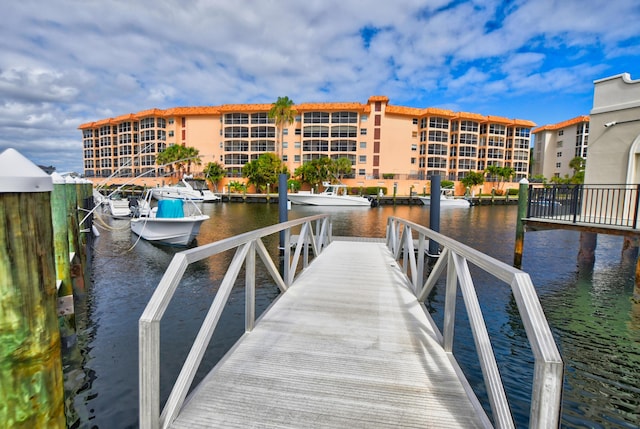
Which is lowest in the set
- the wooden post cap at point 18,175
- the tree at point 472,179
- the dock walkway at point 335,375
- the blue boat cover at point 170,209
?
the dock walkway at point 335,375

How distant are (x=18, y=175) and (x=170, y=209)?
13.9 m

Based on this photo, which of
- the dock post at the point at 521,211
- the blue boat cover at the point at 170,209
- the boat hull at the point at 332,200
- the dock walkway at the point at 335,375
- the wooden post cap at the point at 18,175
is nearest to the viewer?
the wooden post cap at the point at 18,175

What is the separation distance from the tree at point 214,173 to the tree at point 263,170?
4.50m

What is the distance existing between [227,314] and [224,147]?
56857 mm

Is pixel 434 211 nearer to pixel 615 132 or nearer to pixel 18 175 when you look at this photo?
pixel 615 132

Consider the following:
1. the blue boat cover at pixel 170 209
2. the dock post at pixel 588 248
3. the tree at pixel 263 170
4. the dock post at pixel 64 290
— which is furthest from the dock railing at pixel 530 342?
the tree at pixel 263 170

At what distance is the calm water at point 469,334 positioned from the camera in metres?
4.28

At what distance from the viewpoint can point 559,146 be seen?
76125 mm

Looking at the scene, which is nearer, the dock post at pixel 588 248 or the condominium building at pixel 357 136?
the dock post at pixel 588 248

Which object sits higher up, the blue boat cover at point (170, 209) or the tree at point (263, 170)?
the tree at point (263, 170)

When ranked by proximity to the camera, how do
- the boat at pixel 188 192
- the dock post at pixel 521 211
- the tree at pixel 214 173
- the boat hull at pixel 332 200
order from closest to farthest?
the dock post at pixel 521 211 < the boat at pixel 188 192 < the boat hull at pixel 332 200 < the tree at pixel 214 173

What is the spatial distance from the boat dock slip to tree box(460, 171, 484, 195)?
2284 inches

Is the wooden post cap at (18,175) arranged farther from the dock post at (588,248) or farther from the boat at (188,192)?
the boat at (188,192)

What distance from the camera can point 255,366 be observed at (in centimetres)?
309
